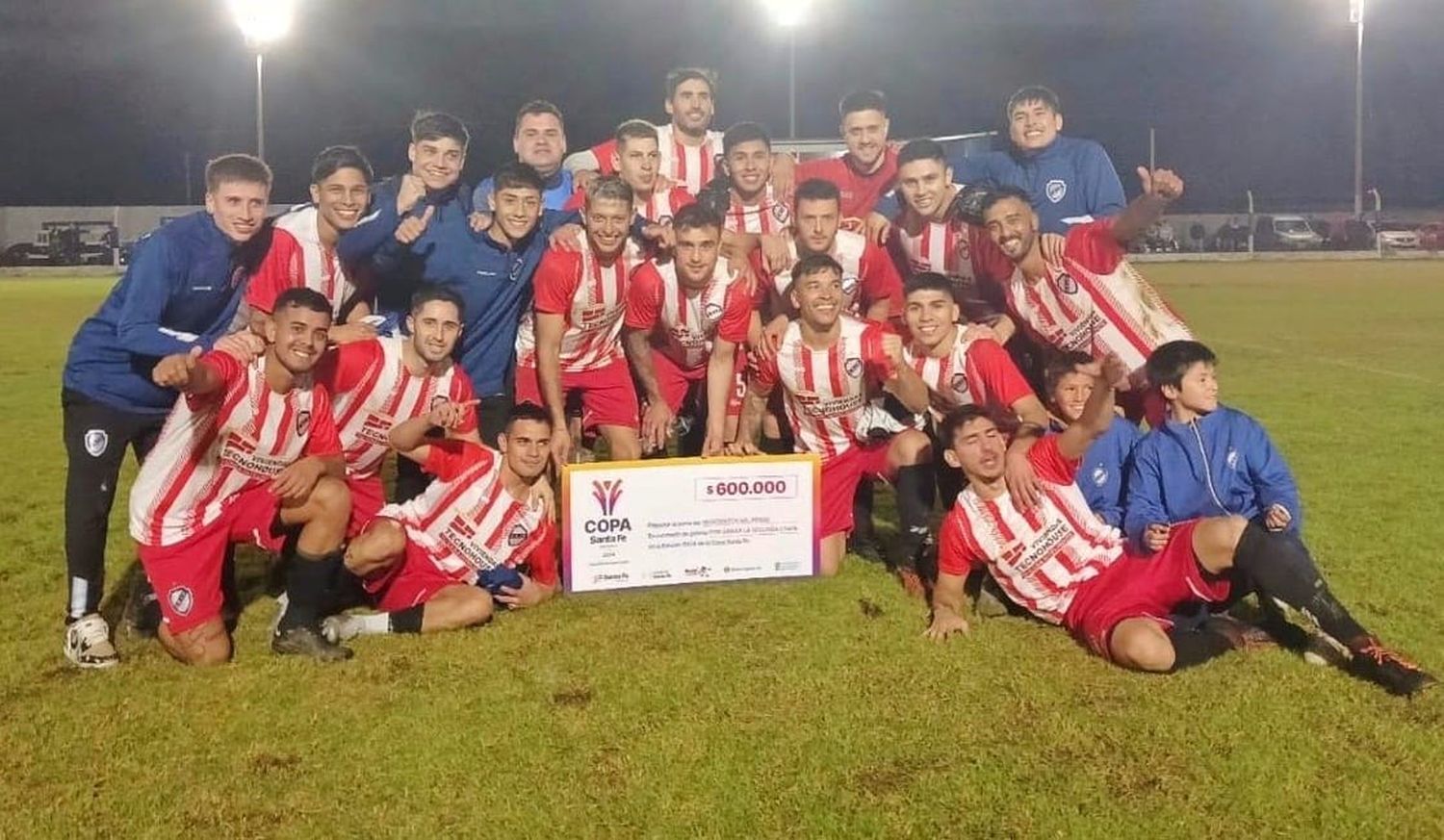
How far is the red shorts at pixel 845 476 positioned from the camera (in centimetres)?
487

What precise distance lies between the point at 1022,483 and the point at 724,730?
1.38 m

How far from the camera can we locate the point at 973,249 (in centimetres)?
516

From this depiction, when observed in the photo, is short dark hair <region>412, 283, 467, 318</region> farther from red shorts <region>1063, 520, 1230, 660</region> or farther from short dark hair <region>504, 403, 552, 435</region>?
red shorts <region>1063, 520, 1230, 660</region>

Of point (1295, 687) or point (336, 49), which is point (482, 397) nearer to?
point (1295, 687)

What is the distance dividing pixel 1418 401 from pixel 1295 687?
6.77m

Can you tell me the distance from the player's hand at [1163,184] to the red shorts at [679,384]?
6.24 ft

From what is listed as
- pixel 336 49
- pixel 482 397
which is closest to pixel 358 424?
pixel 482 397

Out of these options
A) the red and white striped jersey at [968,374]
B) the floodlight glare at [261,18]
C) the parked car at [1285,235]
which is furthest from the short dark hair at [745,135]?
the parked car at [1285,235]

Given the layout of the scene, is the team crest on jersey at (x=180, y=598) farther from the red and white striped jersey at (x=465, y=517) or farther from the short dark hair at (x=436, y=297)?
the short dark hair at (x=436, y=297)

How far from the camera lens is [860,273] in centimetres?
531

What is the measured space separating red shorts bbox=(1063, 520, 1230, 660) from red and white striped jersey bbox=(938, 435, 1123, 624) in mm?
137

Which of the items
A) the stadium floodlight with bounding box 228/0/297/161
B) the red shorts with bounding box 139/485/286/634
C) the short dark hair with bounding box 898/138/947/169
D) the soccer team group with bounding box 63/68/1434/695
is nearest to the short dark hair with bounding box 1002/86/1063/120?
the soccer team group with bounding box 63/68/1434/695

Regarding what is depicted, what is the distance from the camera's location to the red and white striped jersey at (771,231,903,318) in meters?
5.23

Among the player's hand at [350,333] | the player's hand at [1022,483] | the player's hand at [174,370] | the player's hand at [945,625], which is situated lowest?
the player's hand at [945,625]
